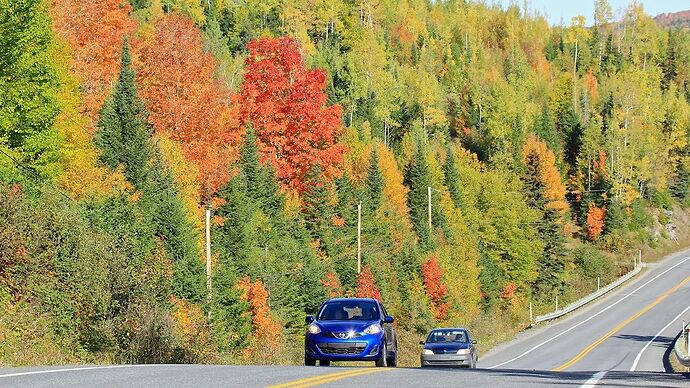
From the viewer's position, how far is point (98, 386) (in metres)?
12.2

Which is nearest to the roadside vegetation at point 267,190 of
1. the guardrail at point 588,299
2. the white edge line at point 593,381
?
the guardrail at point 588,299

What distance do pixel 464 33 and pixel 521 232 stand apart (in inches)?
4102

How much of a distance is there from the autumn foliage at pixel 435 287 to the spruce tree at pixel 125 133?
96.9ft

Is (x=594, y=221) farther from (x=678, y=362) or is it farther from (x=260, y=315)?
(x=260, y=315)

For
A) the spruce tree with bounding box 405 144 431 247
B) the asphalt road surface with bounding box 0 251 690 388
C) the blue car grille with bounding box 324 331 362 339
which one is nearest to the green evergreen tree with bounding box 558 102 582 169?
the asphalt road surface with bounding box 0 251 690 388

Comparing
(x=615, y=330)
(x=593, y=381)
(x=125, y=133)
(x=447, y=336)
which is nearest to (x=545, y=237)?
(x=615, y=330)

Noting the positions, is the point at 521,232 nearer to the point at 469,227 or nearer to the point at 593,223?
the point at 469,227

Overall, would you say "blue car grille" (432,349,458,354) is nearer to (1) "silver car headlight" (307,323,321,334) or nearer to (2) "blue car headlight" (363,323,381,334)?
(2) "blue car headlight" (363,323,381,334)

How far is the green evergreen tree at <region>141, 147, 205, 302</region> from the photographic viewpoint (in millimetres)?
41312

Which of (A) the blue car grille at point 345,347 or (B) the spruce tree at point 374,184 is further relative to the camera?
(B) the spruce tree at point 374,184

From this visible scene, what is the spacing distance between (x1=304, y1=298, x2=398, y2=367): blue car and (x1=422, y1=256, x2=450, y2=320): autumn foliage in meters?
48.4

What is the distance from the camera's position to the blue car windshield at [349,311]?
2245cm

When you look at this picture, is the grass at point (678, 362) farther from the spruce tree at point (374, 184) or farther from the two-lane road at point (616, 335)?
the spruce tree at point (374, 184)

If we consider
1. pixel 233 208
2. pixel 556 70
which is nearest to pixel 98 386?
pixel 233 208
